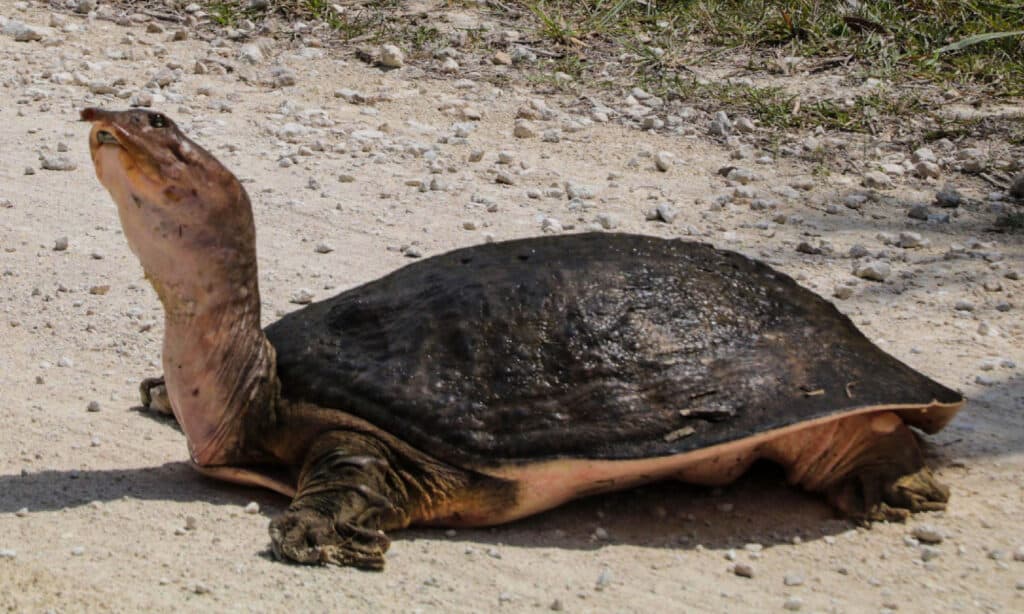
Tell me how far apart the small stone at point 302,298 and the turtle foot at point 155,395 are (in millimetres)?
847

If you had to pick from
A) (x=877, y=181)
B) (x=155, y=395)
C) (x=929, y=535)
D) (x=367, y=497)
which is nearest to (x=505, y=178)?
(x=877, y=181)

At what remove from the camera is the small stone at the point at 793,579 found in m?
3.02

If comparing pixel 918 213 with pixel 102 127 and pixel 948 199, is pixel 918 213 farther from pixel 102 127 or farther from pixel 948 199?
pixel 102 127

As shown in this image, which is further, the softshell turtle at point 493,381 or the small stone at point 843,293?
the small stone at point 843,293

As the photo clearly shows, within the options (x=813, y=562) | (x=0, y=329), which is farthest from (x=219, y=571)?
(x=0, y=329)

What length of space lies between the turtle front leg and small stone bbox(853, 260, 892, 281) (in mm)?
2367

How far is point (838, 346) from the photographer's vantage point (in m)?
3.41

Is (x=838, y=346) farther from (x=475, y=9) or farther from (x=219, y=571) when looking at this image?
(x=475, y=9)

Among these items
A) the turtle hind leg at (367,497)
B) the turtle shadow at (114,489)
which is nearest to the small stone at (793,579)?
the turtle hind leg at (367,497)

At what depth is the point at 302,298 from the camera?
467 cm

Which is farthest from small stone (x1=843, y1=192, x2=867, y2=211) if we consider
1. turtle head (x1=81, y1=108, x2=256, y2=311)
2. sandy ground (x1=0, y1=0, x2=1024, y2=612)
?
turtle head (x1=81, y1=108, x2=256, y2=311)

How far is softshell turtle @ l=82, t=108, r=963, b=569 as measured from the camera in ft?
10.3

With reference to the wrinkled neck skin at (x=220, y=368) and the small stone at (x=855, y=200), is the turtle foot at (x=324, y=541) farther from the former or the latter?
the small stone at (x=855, y=200)

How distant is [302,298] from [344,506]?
5.51 feet
